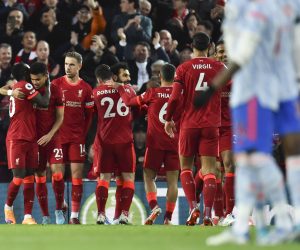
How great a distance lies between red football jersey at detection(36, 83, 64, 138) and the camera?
14.3 meters

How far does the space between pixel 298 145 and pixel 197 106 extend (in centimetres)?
93

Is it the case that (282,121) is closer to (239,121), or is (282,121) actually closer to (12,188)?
(239,121)

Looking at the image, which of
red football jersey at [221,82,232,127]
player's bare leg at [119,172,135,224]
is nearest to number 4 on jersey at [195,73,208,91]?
red football jersey at [221,82,232,127]

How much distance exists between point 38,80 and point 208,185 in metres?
2.99

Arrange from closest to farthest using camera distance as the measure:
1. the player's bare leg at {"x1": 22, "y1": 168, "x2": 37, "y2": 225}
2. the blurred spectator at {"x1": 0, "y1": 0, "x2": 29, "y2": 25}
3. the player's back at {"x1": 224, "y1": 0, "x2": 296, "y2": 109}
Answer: the player's back at {"x1": 224, "y1": 0, "x2": 296, "y2": 109} → the player's bare leg at {"x1": 22, "y1": 168, "x2": 37, "y2": 225} → the blurred spectator at {"x1": 0, "y1": 0, "x2": 29, "y2": 25}

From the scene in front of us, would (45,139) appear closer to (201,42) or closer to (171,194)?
(171,194)

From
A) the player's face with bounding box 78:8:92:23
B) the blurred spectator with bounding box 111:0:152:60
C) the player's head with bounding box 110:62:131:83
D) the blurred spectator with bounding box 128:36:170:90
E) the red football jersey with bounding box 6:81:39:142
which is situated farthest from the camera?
the player's face with bounding box 78:8:92:23

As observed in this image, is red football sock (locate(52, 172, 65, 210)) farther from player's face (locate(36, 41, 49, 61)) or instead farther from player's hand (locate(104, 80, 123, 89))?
player's face (locate(36, 41, 49, 61))

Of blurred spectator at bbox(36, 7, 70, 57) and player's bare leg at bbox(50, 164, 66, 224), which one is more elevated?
blurred spectator at bbox(36, 7, 70, 57)

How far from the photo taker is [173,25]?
2064 cm

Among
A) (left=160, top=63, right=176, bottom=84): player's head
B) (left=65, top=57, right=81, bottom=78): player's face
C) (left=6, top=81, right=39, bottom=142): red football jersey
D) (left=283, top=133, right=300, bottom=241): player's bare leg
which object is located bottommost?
(left=283, top=133, right=300, bottom=241): player's bare leg

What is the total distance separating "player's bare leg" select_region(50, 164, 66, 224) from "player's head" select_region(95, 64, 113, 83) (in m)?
1.40

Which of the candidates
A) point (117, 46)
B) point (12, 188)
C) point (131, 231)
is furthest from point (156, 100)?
point (117, 46)

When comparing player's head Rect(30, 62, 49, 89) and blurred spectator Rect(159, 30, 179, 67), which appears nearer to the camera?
player's head Rect(30, 62, 49, 89)
